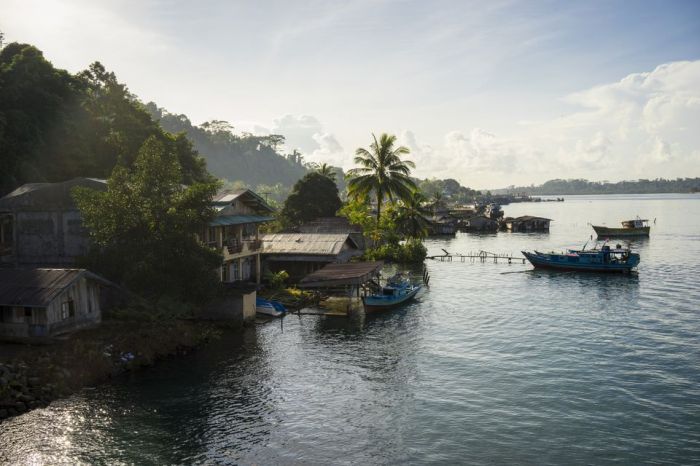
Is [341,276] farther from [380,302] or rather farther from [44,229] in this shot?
[44,229]

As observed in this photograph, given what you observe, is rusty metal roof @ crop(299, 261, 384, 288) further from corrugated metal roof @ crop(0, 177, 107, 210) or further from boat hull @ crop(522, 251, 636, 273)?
boat hull @ crop(522, 251, 636, 273)

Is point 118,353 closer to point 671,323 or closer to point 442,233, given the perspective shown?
point 671,323

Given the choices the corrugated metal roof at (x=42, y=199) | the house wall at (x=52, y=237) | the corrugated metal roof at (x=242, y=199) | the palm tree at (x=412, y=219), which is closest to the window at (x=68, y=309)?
the house wall at (x=52, y=237)

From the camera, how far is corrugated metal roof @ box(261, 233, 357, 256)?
56.4 metres

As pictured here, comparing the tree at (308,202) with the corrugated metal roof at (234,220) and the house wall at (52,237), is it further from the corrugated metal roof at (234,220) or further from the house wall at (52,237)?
the house wall at (52,237)

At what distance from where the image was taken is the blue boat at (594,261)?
235 ft

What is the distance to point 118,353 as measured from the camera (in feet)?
107

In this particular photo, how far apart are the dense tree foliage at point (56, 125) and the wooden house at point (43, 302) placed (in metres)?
28.0

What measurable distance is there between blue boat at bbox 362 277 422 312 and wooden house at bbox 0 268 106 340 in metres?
23.7

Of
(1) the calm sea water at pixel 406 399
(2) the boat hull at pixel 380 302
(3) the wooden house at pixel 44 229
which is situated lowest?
(1) the calm sea water at pixel 406 399

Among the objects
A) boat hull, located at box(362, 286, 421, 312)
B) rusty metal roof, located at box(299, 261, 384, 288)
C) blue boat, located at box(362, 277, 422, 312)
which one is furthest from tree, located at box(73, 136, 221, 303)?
blue boat, located at box(362, 277, 422, 312)

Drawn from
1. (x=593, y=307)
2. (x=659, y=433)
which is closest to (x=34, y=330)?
(x=659, y=433)

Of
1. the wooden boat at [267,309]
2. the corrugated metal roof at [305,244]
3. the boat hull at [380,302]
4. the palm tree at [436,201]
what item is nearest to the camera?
the wooden boat at [267,309]

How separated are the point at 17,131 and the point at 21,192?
19.3 m
